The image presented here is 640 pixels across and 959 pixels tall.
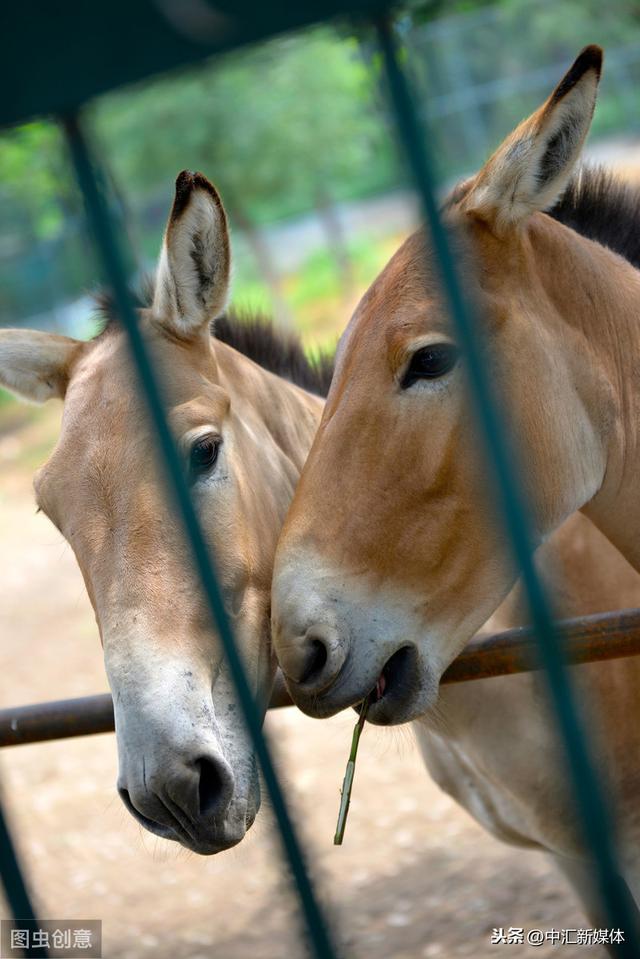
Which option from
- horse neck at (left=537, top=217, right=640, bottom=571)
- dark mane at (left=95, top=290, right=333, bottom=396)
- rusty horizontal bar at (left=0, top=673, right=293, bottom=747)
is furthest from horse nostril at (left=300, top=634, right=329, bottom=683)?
dark mane at (left=95, top=290, right=333, bottom=396)

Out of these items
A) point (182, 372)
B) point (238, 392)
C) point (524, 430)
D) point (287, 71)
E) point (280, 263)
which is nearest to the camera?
point (524, 430)

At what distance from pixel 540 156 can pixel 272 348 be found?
161cm

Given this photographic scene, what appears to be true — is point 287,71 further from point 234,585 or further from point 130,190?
point 234,585

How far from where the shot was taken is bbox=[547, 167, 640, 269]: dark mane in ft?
10.2

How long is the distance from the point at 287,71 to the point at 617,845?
1973 centimetres

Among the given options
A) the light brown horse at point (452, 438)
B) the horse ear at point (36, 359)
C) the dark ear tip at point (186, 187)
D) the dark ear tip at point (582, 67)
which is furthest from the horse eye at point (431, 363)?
the horse ear at point (36, 359)

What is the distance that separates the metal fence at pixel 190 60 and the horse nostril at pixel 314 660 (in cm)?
59

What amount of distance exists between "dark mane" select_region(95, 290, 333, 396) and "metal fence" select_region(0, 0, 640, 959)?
7.19ft

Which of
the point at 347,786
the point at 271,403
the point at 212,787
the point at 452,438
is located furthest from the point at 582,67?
the point at 212,787

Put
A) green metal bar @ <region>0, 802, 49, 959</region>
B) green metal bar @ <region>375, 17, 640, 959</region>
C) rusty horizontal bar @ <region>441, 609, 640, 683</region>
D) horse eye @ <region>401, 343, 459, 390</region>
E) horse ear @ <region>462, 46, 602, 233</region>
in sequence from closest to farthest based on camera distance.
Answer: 1. green metal bar @ <region>375, 17, 640, 959</region>
2. green metal bar @ <region>0, 802, 49, 959</region>
3. rusty horizontal bar @ <region>441, 609, 640, 683</region>
4. horse ear @ <region>462, 46, 602, 233</region>
5. horse eye @ <region>401, 343, 459, 390</region>

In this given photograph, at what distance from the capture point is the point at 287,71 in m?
20.5

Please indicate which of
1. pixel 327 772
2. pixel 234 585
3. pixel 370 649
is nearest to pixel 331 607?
pixel 370 649

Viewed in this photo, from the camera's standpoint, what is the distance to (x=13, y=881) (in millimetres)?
1862

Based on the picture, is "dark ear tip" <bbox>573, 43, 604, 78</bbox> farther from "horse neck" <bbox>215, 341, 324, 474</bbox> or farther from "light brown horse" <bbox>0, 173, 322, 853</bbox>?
"horse neck" <bbox>215, 341, 324, 474</bbox>
